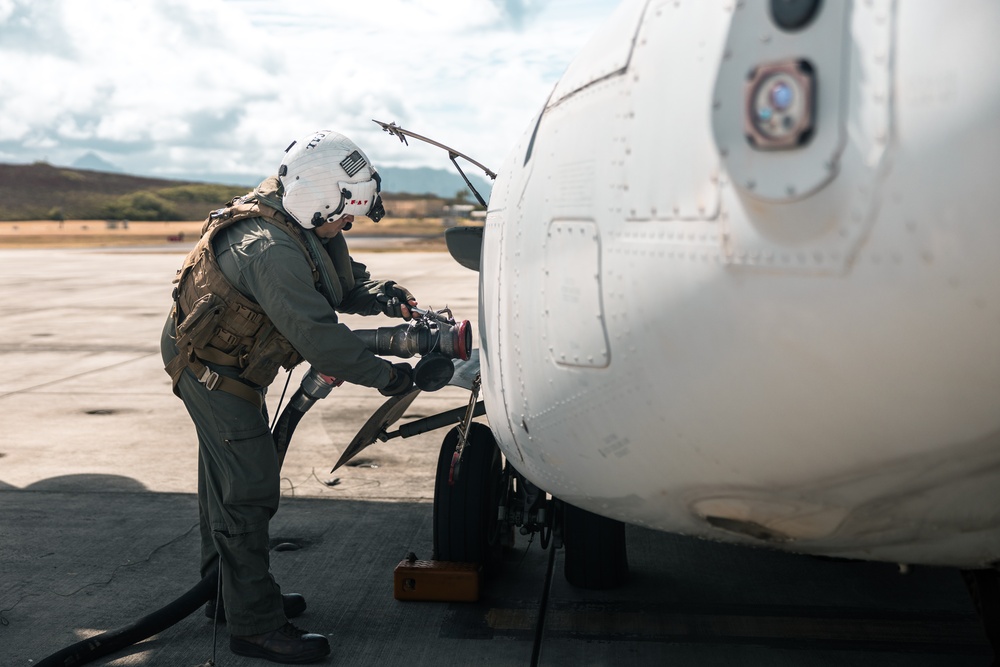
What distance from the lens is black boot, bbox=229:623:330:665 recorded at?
3693 millimetres

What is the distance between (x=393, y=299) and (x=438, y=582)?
1206 mm

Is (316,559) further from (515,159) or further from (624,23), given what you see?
(624,23)

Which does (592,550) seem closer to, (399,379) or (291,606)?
(399,379)

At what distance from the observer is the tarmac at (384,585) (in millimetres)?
3771

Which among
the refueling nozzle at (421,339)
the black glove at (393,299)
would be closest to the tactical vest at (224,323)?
the refueling nozzle at (421,339)

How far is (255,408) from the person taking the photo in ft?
12.4

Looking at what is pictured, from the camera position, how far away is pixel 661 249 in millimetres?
2363

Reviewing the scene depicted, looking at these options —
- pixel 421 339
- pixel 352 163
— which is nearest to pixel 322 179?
pixel 352 163

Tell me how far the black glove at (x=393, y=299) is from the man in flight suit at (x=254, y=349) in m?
0.51

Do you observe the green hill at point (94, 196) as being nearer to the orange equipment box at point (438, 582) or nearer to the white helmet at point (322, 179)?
the orange equipment box at point (438, 582)

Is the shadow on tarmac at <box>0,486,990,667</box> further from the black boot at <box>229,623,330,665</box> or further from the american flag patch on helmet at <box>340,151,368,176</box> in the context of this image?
the american flag patch on helmet at <box>340,151,368,176</box>

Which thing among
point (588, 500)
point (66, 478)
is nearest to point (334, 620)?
point (588, 500)

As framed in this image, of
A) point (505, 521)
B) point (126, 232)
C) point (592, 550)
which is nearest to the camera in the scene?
point (592, 550)

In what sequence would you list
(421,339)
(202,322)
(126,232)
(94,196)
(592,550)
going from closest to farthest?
(202,322) → (421,339) → (592,550) → (126,232) → (94,196)
